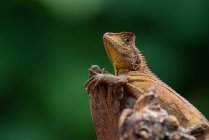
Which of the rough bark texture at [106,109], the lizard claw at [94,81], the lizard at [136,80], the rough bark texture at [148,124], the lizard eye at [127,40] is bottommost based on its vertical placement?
the rough bark texture at [148,124]

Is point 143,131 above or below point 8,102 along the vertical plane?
below

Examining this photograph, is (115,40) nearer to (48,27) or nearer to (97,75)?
(97,75)

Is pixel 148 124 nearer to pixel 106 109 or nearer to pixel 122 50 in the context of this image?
pixel 106 109

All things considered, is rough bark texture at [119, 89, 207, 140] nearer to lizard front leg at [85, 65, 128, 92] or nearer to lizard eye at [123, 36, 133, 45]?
lizard front leg at [85, 65, 128, 92]

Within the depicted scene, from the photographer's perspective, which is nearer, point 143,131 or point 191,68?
point 143,131

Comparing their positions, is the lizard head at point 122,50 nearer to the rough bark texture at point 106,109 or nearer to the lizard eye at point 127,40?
the lizard eye at point 127,40

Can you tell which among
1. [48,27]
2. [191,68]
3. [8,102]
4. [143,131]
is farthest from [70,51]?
[143,131]

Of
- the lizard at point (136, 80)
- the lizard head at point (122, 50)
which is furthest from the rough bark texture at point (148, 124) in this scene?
the lizard head at point (122, 50)
